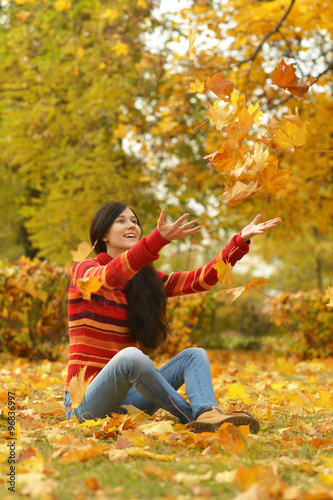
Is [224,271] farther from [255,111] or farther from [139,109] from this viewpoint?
[139,109]

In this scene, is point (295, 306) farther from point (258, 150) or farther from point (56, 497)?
point (56, 497)

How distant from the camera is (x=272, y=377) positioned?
4.77 metres

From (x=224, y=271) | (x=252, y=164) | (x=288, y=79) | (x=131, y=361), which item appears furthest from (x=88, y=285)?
(x=288, y=79)

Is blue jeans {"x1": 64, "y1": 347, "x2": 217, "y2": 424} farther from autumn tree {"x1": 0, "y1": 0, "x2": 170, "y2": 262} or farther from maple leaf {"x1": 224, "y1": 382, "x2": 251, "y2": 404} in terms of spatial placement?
autumn tree {"x1": 0, "y1": 0, "x2": 170, "y2": 262}

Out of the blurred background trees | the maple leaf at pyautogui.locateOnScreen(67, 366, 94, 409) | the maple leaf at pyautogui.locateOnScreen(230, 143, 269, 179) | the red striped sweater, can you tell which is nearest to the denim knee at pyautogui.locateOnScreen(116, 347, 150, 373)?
the maple leaf at pyautogui.locateOnScreen(67, 366, 94, 409)

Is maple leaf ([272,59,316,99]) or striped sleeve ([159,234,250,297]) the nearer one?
maple leaf ([272,59,316,99])

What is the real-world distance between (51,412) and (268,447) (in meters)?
1.27

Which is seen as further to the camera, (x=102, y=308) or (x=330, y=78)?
(x=330, y=78)

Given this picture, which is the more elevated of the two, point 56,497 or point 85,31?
point 85,31

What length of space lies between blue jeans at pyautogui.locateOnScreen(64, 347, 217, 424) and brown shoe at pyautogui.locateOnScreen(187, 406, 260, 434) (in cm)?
6

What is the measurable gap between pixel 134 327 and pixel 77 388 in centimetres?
49

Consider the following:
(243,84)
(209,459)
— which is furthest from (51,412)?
(243,84)

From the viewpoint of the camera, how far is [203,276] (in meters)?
2.84

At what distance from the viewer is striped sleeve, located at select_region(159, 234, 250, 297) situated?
105 inches
